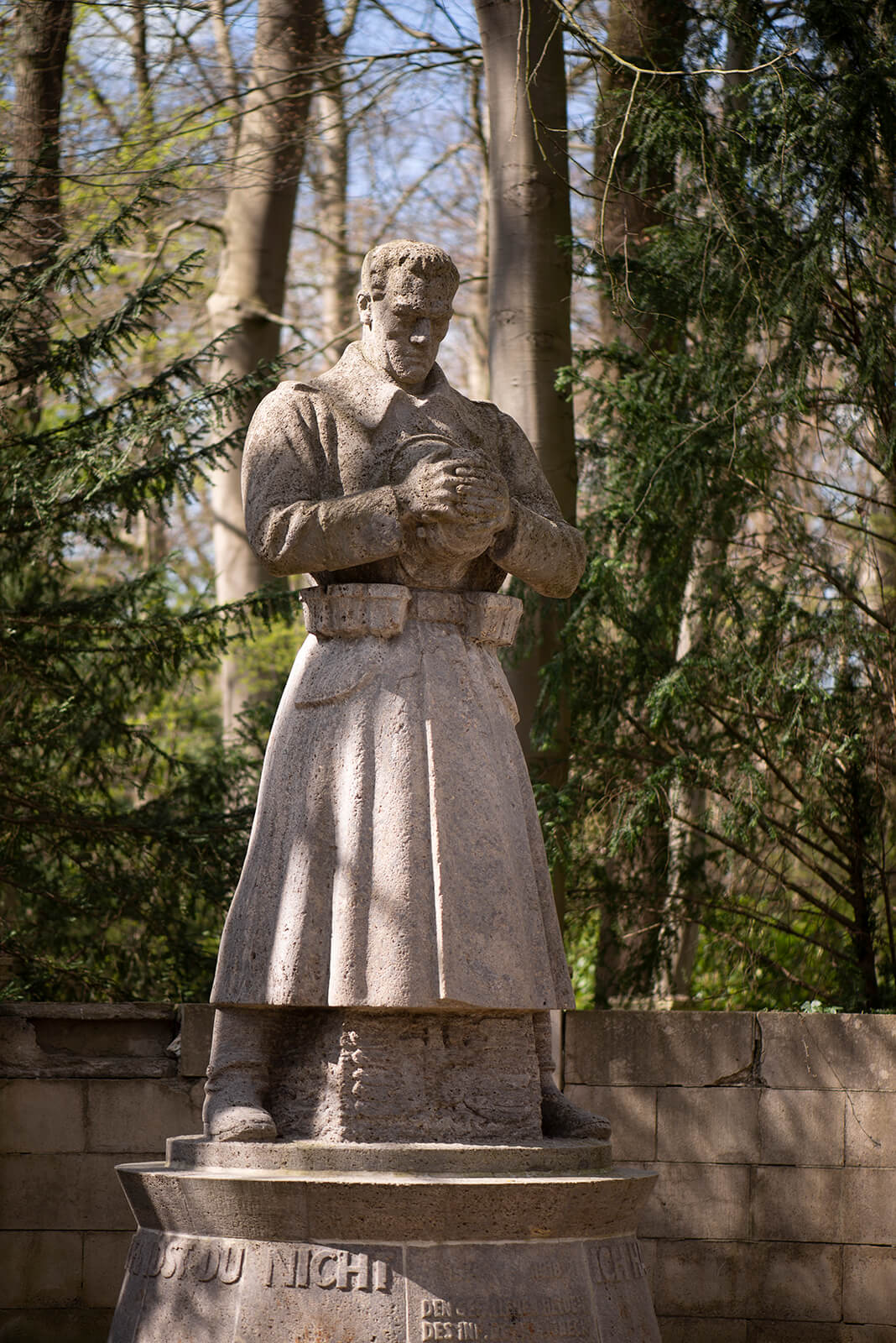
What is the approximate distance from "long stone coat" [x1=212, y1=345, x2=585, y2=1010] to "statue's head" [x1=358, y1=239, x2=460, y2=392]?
0.08 m

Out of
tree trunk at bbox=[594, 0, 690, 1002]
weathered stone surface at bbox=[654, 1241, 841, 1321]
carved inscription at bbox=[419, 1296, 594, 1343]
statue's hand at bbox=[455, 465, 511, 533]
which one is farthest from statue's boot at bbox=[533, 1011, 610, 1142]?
tree trunk at bbox=[594, 0, 690, 1002]

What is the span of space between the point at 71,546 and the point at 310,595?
4816mm

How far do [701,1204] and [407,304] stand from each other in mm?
3679

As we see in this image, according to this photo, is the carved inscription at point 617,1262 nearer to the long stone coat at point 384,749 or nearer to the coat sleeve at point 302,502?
the long stone coat at point 384,749

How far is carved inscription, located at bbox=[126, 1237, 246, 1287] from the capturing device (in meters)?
4.10

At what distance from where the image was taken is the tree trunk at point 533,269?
8.32 m

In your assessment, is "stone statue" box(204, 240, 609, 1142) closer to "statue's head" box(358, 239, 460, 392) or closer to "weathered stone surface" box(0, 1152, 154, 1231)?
"statue's head" box(358, 239, 460, 392)

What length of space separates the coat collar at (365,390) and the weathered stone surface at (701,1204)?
3276 millimetres

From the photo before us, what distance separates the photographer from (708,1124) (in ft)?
21.4

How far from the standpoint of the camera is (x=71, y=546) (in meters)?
9.17

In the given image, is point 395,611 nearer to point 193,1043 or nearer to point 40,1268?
point 193,1043

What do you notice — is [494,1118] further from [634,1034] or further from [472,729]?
[634,1034]

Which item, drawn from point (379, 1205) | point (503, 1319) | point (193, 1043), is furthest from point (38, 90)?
point (503, 1319)

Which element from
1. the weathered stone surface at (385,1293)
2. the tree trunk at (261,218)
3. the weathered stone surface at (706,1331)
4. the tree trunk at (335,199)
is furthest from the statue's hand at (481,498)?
the tree trunk at (335,199)
